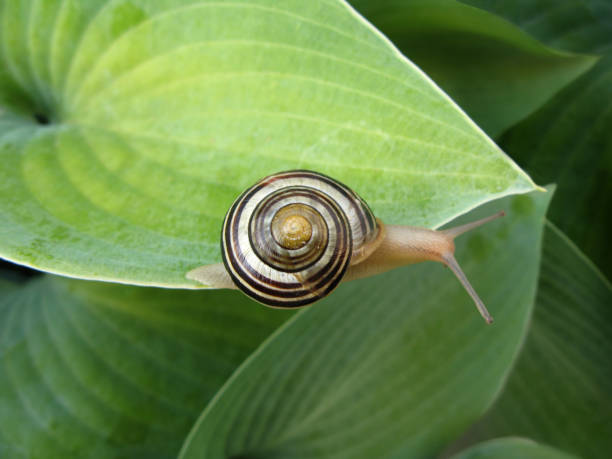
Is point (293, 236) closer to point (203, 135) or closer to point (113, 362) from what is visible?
point (203, 135)

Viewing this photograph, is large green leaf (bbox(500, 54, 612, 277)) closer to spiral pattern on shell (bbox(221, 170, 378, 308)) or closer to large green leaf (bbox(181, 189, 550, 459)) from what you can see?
large green leaf (bbox(181, 189, 550, 459))

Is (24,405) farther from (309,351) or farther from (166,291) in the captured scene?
(309,351)

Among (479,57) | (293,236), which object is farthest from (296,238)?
(479,57)

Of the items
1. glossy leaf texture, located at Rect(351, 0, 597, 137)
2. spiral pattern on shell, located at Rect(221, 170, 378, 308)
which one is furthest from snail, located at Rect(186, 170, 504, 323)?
glossy leaf texture, located at Rect(351, 0, 597, 137)

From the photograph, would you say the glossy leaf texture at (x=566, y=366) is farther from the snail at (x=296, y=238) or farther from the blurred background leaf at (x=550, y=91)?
the snail at (x=296, y=238)

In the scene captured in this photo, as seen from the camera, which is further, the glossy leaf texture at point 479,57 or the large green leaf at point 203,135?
the glossy leaf texture at point 479,57

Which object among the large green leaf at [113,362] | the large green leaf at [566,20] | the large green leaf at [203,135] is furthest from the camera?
the large green leaf at [566,20]

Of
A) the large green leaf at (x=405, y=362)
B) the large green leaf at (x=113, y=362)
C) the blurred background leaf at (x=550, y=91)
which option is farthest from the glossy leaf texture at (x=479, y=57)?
the large green leaf at (x=113, y=362)
